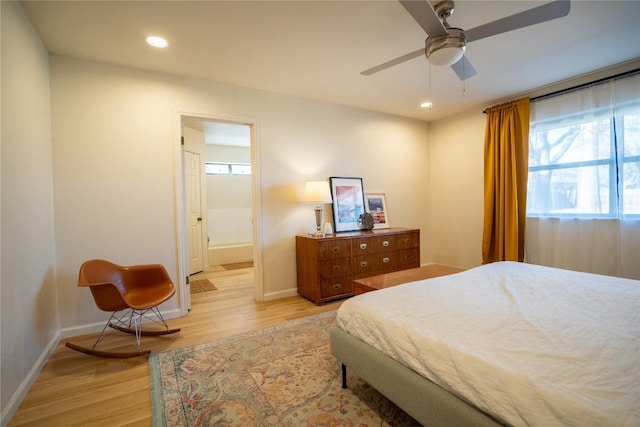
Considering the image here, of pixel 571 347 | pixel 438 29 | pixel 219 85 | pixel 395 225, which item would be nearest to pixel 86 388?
pixel 571 347

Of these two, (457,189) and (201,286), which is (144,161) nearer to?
(201,286)

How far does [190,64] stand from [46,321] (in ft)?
8.17

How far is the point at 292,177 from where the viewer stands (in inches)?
143

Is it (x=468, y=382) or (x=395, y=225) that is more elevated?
(x=395, y=225)

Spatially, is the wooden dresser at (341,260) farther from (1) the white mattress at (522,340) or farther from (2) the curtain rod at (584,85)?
(2) the curtain rod at (584,85)

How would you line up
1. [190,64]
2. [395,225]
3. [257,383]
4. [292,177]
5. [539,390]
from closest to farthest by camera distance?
[539,390], [257,383], [190,64], [292,177], [395,225]

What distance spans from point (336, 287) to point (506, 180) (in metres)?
2.58

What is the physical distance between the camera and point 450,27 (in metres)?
1.76

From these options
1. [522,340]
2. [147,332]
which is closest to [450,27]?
[522,340]

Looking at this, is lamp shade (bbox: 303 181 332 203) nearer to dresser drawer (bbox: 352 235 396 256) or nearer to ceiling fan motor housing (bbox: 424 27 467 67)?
dresser drawer (bbox: 352 235 396 256)

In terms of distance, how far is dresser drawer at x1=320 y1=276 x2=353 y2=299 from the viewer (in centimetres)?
329

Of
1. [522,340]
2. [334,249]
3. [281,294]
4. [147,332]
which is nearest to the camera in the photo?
[522,340]

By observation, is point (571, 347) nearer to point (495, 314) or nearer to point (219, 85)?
point (495, 314)

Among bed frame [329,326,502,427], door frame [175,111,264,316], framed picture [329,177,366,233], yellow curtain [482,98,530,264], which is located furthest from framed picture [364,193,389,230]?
bed frame [329,326,502,427]
